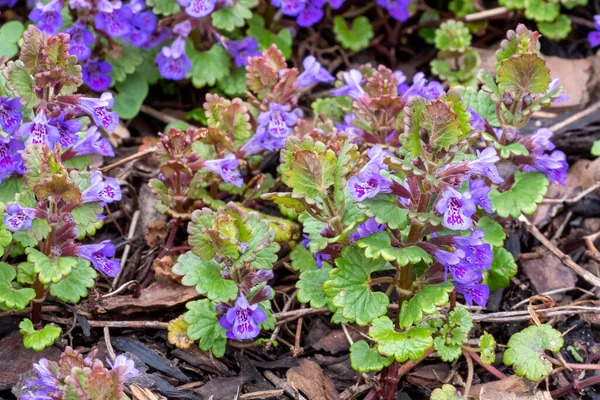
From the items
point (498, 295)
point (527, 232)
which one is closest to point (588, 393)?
point (498, 295)

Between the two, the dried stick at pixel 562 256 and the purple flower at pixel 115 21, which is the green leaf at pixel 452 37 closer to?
the dried stick at pixel 562 256

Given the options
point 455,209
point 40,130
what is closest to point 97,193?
point 40,130

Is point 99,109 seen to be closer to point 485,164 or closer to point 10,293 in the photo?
point 10,293

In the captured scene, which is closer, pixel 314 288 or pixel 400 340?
pixel 400 340

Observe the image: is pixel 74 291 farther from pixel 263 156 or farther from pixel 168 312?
pixel 263 156

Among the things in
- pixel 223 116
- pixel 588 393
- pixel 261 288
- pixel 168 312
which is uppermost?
pixel 223 116

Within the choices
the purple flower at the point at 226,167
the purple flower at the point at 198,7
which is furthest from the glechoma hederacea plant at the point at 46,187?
the purple flower at the point at 198,7
